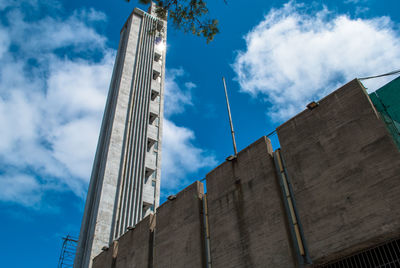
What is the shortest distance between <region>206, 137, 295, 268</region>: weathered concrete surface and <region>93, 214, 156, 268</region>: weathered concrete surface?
175 inches

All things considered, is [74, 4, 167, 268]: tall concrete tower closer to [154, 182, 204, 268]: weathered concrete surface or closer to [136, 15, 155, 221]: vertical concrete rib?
[136, 15, 155, 221]: vertical concrete rib

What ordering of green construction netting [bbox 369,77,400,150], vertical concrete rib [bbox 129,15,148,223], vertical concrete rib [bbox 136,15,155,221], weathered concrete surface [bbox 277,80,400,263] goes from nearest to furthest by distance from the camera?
weathered concrete surface [bbox 277,80,400,263], green construction netting [bbox 369,77,400,150], vertical concrete rib [bbox 129,15,148,223], vertical concrete rib [bbox 136,15,155,221]

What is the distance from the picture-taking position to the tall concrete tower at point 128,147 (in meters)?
26.2

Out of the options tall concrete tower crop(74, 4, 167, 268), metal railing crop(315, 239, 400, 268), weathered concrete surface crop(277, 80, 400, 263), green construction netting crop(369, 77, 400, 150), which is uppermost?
tall concrete tower crop(74, 4, 167, 268)

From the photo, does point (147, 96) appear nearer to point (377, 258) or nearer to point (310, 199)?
point (310, 199)

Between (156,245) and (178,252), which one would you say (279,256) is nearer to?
(178,252)

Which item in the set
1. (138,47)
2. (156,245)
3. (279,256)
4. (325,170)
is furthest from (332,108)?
(138,47)

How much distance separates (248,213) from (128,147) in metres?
20.7

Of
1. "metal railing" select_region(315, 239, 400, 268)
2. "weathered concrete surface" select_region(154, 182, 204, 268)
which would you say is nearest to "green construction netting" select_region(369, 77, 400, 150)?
"metal railing" select_region(315, 239, 400, 268)

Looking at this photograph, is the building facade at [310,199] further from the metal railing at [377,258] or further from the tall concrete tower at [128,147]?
the tall concrete tower at [128,147]

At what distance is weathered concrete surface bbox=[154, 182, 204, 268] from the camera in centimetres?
1443

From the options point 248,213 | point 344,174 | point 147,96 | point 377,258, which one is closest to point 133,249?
point 248,213

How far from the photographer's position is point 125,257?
60.0ft

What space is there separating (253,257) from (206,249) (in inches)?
110
